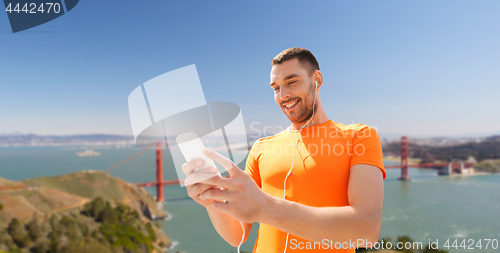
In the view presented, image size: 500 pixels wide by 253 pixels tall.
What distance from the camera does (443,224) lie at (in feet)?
116

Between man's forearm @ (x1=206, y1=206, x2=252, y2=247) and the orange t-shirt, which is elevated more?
the orange t-shirt

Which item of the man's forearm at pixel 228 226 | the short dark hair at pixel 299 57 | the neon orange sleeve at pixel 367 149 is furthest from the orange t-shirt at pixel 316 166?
the short dark hair at pixel 299 57

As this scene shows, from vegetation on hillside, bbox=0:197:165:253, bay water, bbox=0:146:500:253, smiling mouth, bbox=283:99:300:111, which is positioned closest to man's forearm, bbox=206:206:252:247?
smiling mouth, bbox=283:99:300:111

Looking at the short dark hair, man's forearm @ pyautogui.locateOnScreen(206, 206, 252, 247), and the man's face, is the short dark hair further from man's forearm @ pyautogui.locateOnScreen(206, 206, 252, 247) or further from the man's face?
man's forearm @ pyautogui.locateOnScreen(206, 206, 252, 247)

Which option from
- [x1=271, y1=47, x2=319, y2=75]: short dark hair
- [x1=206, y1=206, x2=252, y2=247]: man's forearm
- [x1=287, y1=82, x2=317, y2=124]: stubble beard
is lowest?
[x1=206, y1=206, x2=252, y2=247]: man's forearm

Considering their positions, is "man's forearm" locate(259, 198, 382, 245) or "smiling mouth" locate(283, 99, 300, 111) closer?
"man's forearm" locate(259, 198, 382, 245)

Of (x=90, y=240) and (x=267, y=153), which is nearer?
(x=267, y=153)

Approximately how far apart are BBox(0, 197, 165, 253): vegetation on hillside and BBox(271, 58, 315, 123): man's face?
80.2 ft

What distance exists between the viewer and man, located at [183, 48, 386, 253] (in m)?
0.53

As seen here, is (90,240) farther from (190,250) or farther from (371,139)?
(371,139)

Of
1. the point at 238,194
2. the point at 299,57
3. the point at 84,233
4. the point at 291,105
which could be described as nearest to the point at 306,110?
the point at 291,105

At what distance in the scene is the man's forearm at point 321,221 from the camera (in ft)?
1.79

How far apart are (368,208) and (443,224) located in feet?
149

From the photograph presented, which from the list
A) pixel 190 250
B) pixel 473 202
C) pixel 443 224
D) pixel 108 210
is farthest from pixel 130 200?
pixel 473 202
